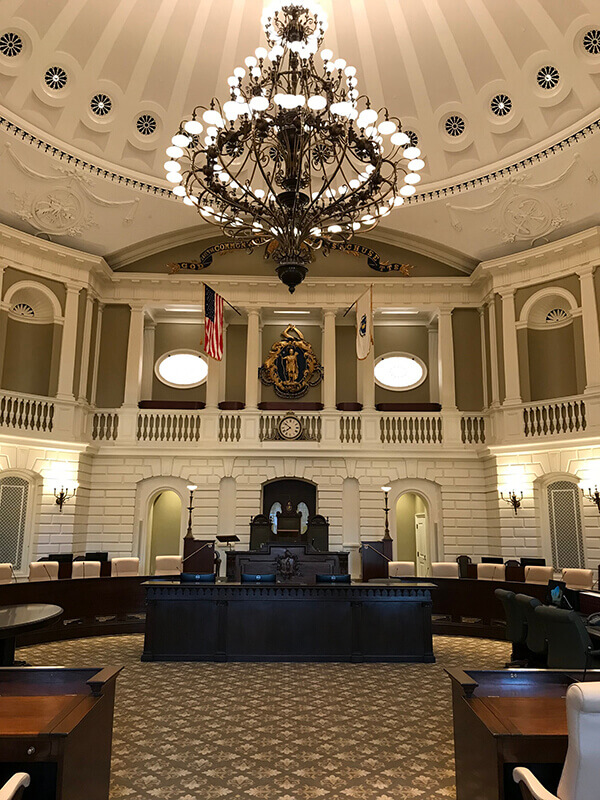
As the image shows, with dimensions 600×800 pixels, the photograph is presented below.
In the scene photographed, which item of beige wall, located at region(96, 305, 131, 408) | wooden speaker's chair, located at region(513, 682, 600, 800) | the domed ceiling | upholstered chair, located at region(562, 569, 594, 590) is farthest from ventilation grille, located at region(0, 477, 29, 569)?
wooden speaker's chair, located at region(513, 682, 600, 800)

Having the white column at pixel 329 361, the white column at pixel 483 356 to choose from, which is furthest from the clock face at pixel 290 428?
the white column at pixel 483 356

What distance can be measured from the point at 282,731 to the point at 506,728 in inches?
124

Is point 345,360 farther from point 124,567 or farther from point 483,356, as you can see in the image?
point 124,567

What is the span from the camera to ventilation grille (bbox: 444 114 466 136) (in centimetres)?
1429

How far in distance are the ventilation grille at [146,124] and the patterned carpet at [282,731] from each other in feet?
37.0

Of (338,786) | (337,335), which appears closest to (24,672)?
(338,786)

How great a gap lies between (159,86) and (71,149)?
2.39 metres

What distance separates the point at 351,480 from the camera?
1597 cm

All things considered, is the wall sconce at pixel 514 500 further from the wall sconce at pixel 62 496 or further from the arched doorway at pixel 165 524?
the wall sconce at pixel 62 496

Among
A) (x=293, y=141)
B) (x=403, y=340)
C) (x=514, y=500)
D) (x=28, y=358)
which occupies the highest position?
(x=403, y=340)

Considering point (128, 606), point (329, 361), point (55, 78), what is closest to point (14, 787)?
point (128, 606)

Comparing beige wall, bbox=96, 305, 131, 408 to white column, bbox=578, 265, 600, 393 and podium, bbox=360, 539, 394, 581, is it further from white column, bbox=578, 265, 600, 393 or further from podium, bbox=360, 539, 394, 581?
white column, bbox=578, 265, 600, 393

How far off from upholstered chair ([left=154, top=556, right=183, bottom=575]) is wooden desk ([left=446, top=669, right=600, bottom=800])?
9448mm

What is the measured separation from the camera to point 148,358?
1797 centimetres
